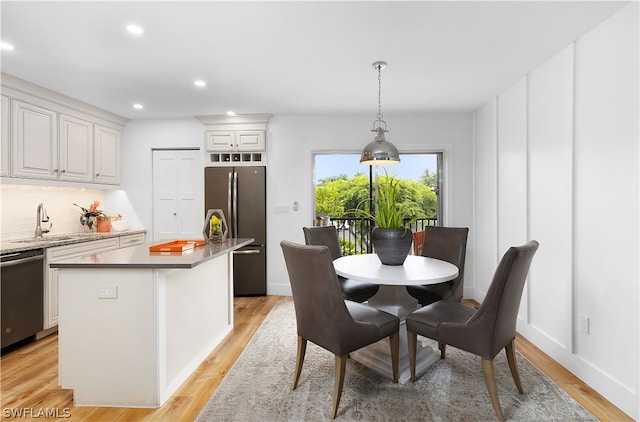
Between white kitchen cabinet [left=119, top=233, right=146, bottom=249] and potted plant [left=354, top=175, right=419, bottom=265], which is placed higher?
potted plant [left=354, top=175, right=419, bottom=265]

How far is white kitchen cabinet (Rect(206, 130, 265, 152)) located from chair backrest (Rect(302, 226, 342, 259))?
5.71ft

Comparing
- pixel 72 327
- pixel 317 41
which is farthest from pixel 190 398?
pixel 317 41

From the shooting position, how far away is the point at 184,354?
2320mm

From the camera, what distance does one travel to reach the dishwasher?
2660 millimetres

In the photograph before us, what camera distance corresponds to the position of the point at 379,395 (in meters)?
2.09

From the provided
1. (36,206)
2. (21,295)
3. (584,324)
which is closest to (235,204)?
(36,206)

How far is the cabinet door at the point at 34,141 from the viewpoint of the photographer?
10.1ft

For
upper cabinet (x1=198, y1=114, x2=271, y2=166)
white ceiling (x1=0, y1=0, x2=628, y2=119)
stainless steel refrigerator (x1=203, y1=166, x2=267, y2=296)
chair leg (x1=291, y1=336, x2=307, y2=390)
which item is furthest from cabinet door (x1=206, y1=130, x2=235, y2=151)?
chair leg (x1=291, y1=336, x2=307, y2=390)

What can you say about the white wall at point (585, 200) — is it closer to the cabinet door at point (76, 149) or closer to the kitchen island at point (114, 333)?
the kitchen island at point (114, 333)

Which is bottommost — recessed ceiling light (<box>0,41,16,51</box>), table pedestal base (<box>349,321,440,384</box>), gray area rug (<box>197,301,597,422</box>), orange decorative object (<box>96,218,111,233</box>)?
gray area rug (<box>197,301,597,422</box>)

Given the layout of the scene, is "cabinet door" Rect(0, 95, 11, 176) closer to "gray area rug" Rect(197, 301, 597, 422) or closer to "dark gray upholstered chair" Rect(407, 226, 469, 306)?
"gray area rug" Rect(197, 301, 597, 422)

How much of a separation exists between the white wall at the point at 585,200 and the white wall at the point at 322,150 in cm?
104

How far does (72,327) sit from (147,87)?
7.90ft

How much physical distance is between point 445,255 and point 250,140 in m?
2.89
